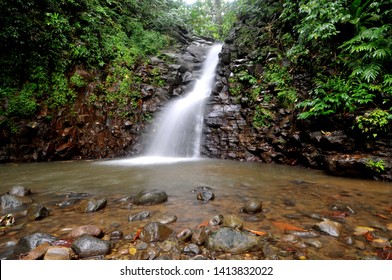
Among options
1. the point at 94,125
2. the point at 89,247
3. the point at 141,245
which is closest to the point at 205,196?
the point at 141,245

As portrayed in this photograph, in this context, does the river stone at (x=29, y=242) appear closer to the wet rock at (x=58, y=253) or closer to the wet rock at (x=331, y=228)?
the wet rock at (x=58, y=253)

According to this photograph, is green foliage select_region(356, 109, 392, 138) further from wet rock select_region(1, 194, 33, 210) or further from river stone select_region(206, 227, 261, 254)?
wet rock select_region(1, 194, 33, 210)

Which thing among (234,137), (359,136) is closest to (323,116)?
(359,136)

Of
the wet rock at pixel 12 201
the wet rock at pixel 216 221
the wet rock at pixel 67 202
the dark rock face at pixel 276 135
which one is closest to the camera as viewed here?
the wet rock at pixel 216 221

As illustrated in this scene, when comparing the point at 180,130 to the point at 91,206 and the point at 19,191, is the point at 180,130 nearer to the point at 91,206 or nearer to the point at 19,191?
the point at 19,191

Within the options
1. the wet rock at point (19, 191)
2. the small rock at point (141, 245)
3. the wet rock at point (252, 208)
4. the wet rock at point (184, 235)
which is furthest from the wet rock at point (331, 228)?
the wet rock at point (19, 191)

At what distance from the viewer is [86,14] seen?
8.98 meters

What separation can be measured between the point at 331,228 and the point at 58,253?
2.64 meters

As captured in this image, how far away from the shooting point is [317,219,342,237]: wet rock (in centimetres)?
226

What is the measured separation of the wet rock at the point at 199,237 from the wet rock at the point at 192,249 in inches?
2.6

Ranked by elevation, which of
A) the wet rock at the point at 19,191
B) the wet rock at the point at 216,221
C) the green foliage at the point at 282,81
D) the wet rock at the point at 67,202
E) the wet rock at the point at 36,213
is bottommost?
the wet rock at the point at 19,191

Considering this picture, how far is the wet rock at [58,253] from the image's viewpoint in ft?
5.89

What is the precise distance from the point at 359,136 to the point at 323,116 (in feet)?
3.22

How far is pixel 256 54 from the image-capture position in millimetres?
8828
